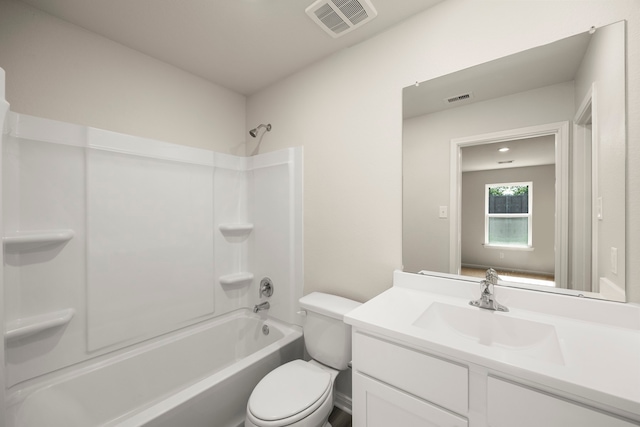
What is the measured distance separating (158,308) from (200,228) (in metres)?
0.65

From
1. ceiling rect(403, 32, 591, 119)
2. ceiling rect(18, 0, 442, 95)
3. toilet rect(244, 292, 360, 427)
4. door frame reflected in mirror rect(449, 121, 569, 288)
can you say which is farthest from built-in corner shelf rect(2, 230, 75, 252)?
door frame reflected in mirror rect(449, 121, 569, 288)

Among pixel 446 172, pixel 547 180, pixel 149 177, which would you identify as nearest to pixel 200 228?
pixel 149 177

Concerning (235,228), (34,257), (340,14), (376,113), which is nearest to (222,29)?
(340,14)

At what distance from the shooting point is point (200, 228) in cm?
208

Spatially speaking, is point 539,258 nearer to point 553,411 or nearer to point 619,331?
point 619,331

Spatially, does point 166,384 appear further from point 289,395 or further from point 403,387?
point 403,387

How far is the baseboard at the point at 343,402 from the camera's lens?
171 centimetres

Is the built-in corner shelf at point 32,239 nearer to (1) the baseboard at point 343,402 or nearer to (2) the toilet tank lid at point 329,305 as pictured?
(2) the toilet tank lid at point 329,305

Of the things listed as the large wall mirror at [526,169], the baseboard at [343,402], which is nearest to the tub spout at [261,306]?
the baseboard at [343,402]

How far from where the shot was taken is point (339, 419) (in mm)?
1642

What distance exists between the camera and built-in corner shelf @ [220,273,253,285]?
2199 mm

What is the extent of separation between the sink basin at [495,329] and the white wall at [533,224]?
0.29m

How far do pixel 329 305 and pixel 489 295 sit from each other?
88 centimetres

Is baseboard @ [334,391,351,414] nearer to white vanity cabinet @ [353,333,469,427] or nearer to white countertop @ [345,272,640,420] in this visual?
white vanity cabinet @ [353,333,469,427]
